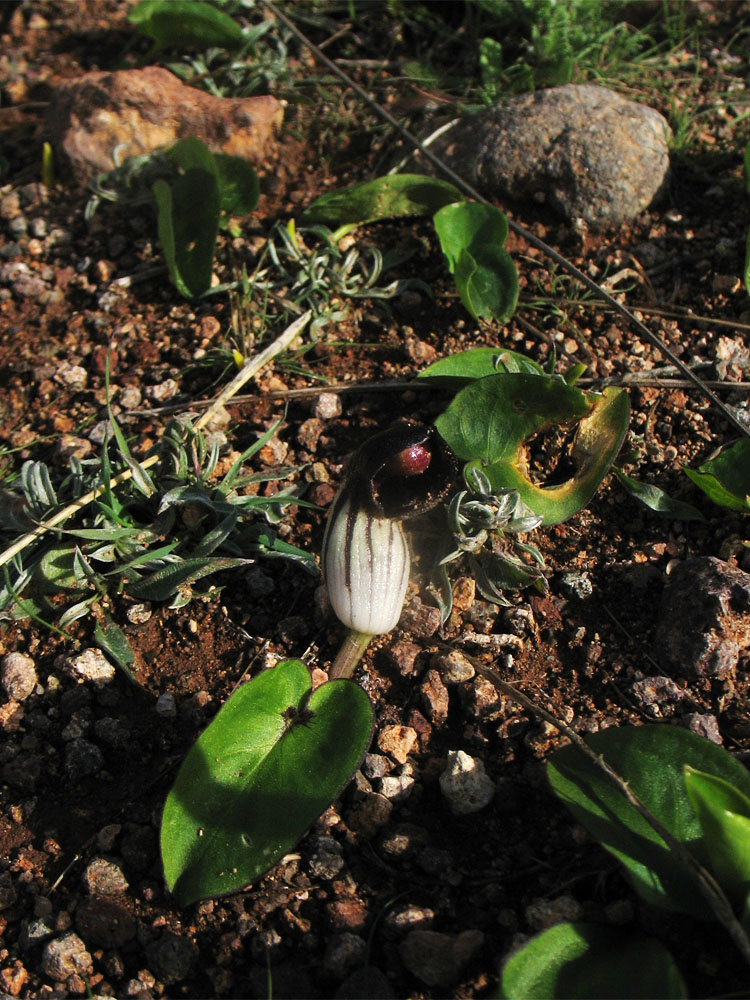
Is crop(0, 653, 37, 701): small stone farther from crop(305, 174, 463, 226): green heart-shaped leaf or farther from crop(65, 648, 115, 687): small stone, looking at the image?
crop(305, 174, 463, 226): green heart-shaped leaf

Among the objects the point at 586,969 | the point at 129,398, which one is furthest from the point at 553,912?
the point at 129,398

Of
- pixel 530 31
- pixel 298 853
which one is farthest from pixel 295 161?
pixel 298 853

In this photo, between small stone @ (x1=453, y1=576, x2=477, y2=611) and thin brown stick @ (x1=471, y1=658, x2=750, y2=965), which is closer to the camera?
thin brown stick @ (x1=471, y1=658, x2=750, y2=965)

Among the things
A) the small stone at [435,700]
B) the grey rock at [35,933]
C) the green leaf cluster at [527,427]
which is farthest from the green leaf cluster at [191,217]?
the grey rock at [35,933]

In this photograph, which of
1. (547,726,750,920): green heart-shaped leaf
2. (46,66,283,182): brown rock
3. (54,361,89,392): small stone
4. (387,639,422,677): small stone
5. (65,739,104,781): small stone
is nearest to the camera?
(547,726,750,920): green heart-shaped leaf

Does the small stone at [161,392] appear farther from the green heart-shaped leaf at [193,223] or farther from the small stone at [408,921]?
the small stone at [408,921]

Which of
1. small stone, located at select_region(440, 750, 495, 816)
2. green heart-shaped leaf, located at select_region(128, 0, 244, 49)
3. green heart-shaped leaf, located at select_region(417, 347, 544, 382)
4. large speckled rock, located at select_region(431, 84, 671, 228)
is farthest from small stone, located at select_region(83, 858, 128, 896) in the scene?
green heart-shaped leaf, located at select_region(128, 0, 244, 49)
